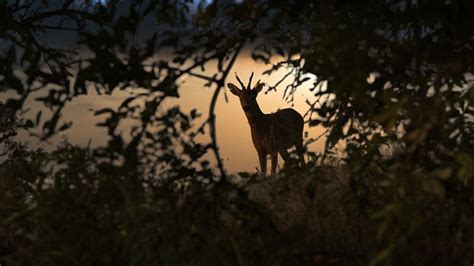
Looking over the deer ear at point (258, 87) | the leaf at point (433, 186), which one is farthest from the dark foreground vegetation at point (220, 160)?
the deer ear at point (258, 87)

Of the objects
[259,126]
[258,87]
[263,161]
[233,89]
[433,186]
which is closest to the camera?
[433,186]

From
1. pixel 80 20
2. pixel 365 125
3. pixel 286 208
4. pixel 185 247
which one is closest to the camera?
pixel 185 247

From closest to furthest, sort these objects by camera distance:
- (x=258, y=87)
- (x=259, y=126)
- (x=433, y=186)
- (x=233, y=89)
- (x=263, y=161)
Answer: (x=433, y=186) < (x=258, y=87) < (x=233, y=89) < (x=263, y=161) < (x=259, y=126)

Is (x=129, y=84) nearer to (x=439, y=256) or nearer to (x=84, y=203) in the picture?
(x=84, y=203)

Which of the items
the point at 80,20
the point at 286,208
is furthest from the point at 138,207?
the point at 80,20

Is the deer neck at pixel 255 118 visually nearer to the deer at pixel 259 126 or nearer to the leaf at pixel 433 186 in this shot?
the deer at pixel 259 126

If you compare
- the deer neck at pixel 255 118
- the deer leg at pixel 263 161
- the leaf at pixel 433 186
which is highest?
the deer neck at pixel 255 118

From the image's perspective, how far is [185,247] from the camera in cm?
422

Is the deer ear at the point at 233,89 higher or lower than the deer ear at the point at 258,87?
higher

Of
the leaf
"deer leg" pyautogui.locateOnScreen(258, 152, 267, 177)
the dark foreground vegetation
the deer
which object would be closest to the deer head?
the deer

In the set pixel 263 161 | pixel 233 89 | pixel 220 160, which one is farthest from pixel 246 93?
pixel 220 160

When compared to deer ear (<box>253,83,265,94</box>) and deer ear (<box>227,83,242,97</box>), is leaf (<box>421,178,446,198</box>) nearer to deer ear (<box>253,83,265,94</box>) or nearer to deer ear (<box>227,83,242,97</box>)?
deer ear (<box>253,83,265,94</box>)

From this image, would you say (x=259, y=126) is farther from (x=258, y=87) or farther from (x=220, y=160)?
(x=220, y=160)

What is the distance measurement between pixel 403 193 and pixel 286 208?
3.00 metres
